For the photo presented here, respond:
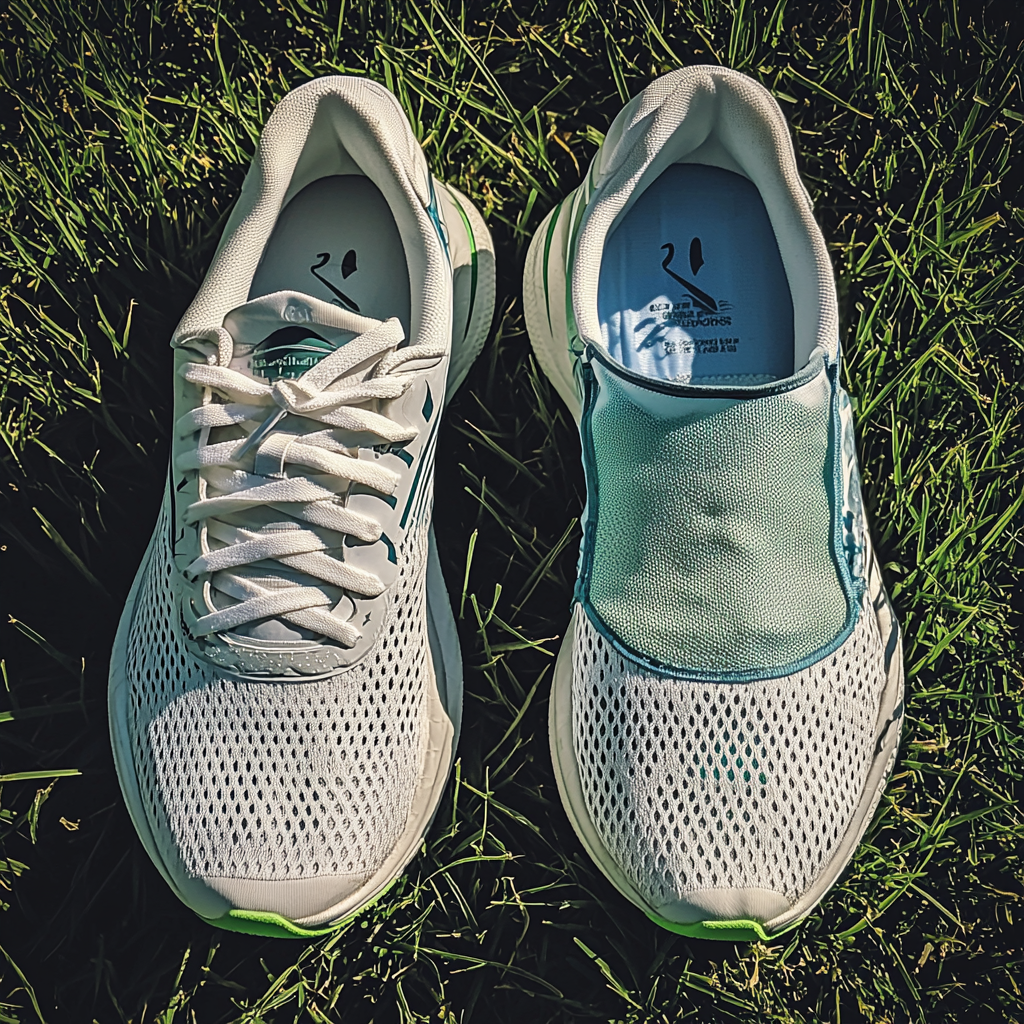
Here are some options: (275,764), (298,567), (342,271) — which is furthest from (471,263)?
(275,764)

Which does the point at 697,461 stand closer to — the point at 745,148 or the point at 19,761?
the point at 745,148

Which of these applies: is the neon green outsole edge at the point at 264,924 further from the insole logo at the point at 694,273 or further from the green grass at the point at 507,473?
the insole logo at the point at 694,273

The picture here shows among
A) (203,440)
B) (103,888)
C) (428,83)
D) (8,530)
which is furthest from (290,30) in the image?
(103,888)

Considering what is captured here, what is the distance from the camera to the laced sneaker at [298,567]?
57.0 inches

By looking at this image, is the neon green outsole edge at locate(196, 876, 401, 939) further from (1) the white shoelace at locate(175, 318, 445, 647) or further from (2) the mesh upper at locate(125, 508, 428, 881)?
(1) the white shoelace at locate(175, 318, 445, 647)

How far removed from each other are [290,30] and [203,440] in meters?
0.98

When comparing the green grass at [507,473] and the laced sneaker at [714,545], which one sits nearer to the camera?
the laced sneaker at [714,545]

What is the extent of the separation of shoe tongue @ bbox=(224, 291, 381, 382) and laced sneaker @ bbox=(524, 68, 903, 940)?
0.37 metres

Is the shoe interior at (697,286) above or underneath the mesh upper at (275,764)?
above

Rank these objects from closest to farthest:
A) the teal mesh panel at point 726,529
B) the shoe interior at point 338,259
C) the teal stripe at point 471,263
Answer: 1. the teal mesh panel at point 726,529
2. the shoe interior at point 338,259
3. the teal stripe at point 471,263

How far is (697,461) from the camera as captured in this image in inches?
55.9

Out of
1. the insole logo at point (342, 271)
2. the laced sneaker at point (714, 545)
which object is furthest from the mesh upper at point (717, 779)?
the insole logo at point (342, 271)

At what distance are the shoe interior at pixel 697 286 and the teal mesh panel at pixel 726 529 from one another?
0.58 feet

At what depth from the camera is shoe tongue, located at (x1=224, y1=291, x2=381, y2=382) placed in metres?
1.49
